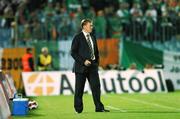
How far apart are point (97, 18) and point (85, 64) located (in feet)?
46.7

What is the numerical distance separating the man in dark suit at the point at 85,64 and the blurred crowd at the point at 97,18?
43.6 ft

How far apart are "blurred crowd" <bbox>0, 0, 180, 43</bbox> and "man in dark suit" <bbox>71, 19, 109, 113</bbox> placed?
523 inches

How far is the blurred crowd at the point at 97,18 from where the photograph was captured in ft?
103

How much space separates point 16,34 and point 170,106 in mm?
12217

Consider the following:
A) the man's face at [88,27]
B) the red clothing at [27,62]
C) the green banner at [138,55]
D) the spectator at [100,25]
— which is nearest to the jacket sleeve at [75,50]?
the man's face at [88,27]

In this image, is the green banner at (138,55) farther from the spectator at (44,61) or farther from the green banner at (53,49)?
Answer: the spectator at (44,61)

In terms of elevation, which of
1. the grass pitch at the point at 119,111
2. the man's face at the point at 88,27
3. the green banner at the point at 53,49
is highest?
the man's face at the point at 88,27

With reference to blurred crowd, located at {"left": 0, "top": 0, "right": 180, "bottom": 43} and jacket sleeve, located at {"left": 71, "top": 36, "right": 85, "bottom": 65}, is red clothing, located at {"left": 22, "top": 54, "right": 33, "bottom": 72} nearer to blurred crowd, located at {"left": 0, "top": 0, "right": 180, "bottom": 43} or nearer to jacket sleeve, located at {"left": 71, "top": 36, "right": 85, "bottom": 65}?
blurred crowd, located at {"left": 0, "top": 0, "right": 180, "bottom": 43}

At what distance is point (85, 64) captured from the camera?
17625 millimetres

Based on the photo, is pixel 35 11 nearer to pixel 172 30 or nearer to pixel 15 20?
pixel 15 20

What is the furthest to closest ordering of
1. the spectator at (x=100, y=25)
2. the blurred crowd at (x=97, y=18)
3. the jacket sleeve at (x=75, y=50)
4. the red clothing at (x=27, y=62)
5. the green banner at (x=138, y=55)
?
the green banner at (x=138, y=55)
the spectator at (x=100, y=25)
the blurred crowd at (x=97, y=18)
the red clothing at (x=27, y=62)
the jacket sleeve at (x=75, y=50)

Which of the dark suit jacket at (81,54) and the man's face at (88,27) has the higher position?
the man's face at (88,27)

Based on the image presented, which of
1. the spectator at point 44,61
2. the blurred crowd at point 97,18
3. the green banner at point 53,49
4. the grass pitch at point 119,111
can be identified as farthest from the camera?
the blurred crowd at point 97,18

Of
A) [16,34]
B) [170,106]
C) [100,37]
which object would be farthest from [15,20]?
[170,106]
